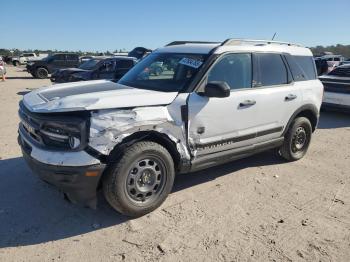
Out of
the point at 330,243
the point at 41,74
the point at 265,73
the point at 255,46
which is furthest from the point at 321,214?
the point at 41,74

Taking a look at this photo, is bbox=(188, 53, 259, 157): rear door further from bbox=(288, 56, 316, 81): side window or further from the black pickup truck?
the black pickup truck

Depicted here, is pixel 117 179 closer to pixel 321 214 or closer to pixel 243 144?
pixel 243 144

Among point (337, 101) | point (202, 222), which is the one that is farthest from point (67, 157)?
point (337, 101)

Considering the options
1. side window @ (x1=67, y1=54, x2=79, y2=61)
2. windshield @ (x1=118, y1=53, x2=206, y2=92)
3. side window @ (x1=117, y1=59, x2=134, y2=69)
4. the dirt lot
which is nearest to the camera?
the dirt lot

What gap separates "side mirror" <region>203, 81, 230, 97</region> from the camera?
4086mm

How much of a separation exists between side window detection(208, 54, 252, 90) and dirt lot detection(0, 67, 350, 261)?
4.59 ft

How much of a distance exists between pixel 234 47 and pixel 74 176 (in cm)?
268

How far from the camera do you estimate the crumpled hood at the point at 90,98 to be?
357 centimetres

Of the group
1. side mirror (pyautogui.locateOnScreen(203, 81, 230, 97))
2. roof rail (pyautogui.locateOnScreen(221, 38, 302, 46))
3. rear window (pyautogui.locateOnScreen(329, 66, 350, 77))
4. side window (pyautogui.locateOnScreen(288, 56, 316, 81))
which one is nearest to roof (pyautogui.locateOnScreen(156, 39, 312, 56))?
roof rail (pyautogui.locateOnScreen(221, 38, 302, 46))

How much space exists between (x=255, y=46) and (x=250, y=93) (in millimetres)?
759

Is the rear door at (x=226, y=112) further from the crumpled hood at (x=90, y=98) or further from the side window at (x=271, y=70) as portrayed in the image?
the crumpled hood at (x=90, y=98)

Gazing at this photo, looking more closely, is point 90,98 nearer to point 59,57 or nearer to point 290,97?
point 290,97

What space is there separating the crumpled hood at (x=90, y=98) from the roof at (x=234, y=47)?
93cm

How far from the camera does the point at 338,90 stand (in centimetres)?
1001
